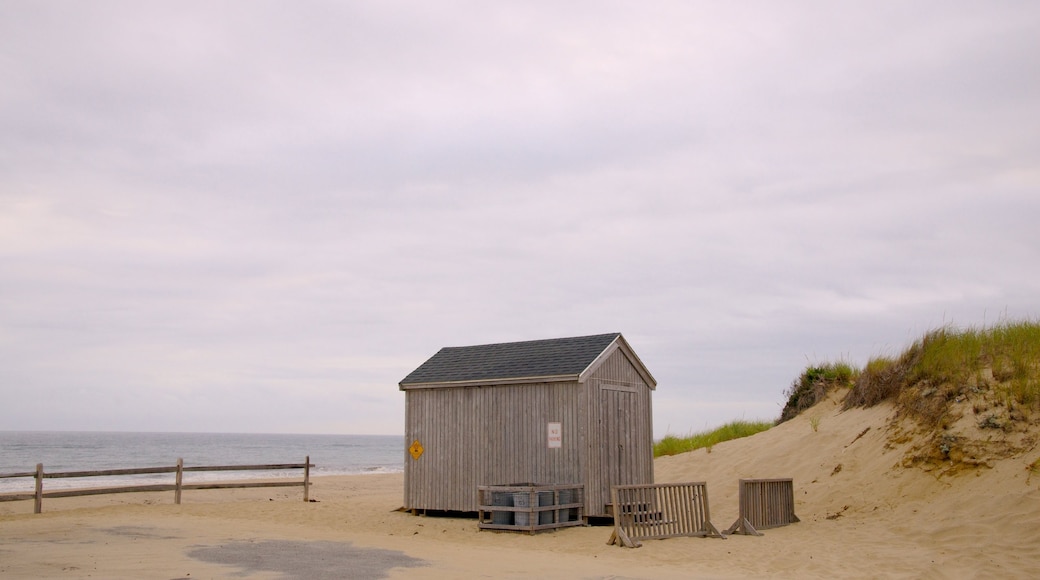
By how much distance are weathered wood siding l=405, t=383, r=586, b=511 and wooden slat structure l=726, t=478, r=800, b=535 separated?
123 inches

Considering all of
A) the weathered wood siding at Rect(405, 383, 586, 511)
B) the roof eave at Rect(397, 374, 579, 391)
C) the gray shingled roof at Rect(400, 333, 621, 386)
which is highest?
Result: the gray shingled roof at Rect(400, 333, 621, 386)

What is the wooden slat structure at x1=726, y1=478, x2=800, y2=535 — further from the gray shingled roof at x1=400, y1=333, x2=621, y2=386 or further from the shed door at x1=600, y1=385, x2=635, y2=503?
the gray shingled roof at x1=400, y1=333, x2=621, y2=386

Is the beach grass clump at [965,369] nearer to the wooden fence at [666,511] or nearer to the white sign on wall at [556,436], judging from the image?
the wooden fence at [666,511]

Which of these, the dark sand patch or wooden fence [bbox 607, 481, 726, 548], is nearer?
the dark sand patch

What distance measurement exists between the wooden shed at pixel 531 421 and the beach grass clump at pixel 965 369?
19.2ft

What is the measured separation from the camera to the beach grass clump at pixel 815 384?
2489 centimetres

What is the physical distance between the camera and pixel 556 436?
55.9 ft

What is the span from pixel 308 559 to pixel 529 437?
654cm

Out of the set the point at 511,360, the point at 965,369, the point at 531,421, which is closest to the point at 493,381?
the point at 511,360

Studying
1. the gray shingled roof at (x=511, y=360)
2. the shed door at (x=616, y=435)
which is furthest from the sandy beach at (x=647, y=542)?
the gray shingled roof at (x=511, y=360)

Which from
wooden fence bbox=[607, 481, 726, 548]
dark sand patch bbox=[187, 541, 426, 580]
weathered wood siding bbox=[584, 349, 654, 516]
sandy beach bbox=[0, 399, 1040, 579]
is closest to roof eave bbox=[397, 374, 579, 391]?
weathered wood siding bbox=[584, 349, 654, 516]

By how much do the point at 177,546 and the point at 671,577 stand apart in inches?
291

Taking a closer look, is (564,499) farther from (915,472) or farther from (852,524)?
(915,472)

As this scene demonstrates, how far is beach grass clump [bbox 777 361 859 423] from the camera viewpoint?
2489 cm
